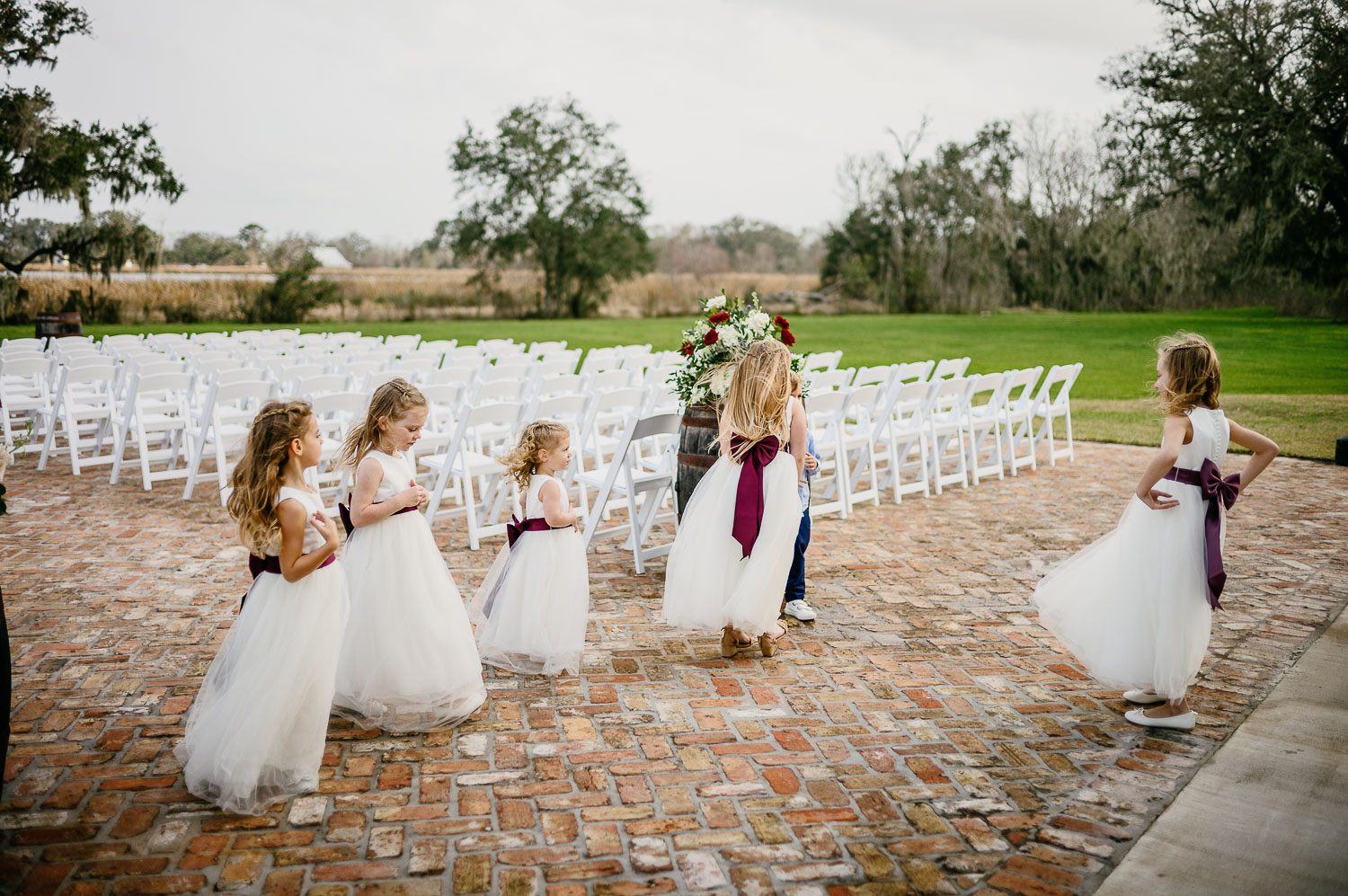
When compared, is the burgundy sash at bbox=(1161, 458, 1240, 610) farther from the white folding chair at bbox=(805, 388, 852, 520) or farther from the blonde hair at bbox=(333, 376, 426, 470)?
the white folding chair at bbox=(805, 388, 852, 520)

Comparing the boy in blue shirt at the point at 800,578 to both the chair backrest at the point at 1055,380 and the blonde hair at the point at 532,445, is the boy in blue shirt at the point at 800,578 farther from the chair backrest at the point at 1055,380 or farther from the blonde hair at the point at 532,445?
the chair backrest at the point at 1055,380

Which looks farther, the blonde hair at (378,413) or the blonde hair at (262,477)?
the blonde hair at (378,413)

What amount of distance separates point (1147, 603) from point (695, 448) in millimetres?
2643

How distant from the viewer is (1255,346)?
83.4ft

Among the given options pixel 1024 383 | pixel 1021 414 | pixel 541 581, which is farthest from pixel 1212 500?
pixel 1021 414

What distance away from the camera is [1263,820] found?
3248 millimetres

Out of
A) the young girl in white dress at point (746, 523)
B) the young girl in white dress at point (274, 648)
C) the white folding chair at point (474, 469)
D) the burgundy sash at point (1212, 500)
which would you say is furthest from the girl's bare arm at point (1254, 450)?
the white folding chair at point (474, 469)

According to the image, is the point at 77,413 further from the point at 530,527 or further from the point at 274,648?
the point at 274,648

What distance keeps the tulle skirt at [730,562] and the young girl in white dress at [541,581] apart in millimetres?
516

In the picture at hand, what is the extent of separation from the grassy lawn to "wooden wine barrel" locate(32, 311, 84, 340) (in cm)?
497

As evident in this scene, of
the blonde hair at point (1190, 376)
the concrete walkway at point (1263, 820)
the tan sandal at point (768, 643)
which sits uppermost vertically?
the blonde hair at point (1190, 376)

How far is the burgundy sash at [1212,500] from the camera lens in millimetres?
3893

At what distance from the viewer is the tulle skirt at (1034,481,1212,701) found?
3.93 meters

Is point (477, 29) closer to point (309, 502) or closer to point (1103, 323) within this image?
point (1103, 323)
